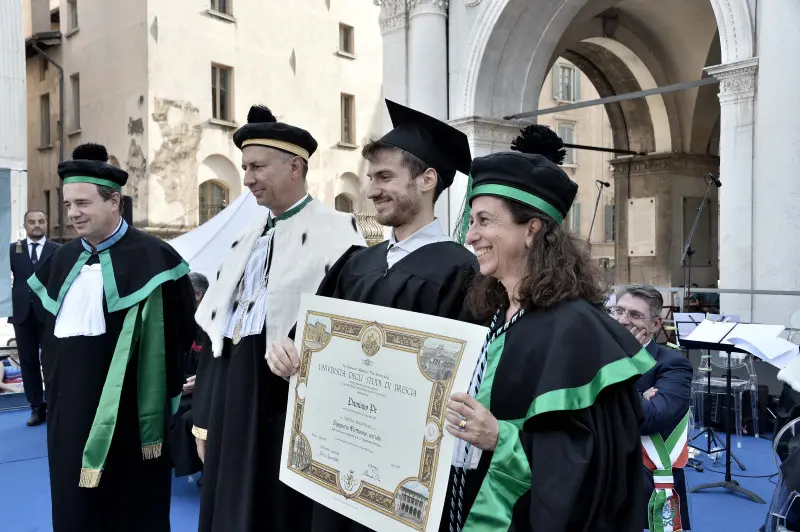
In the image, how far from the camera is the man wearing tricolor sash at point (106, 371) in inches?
132

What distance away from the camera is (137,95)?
69.3ft

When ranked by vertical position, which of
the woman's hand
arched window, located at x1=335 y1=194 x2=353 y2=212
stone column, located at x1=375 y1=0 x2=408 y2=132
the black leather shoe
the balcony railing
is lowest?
the black leather shoe

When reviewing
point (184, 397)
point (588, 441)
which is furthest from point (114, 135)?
point (588, 441)

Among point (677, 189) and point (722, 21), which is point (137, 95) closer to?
point (677, 189)

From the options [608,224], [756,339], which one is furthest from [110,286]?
[608,224]

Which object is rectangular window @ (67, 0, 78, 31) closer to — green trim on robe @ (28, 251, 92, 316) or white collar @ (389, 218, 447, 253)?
green trim on robe @ (28, 251, 92, 316)

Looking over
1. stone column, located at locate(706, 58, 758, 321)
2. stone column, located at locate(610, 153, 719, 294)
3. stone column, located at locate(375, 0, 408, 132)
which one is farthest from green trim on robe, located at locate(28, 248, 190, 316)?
stone column, located at locate(610, 153, 719, 294)

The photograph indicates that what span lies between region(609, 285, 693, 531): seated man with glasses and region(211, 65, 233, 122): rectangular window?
20.9 metres

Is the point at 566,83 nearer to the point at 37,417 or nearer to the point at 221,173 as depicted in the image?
the point at 221,173

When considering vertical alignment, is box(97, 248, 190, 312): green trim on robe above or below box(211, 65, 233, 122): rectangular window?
below

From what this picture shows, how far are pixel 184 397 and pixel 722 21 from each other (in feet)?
21.8

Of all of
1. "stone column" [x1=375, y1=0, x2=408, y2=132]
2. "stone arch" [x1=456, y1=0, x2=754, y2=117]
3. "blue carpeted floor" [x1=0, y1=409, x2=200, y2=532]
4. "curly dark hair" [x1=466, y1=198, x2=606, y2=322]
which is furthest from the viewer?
"stone column" [x1=375, y1=0, x2=408, y2=132]

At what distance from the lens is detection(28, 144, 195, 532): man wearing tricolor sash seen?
3.36 meters

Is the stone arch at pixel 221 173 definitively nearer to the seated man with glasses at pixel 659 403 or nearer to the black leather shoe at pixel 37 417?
the black leather shoe at pixel 37 417
